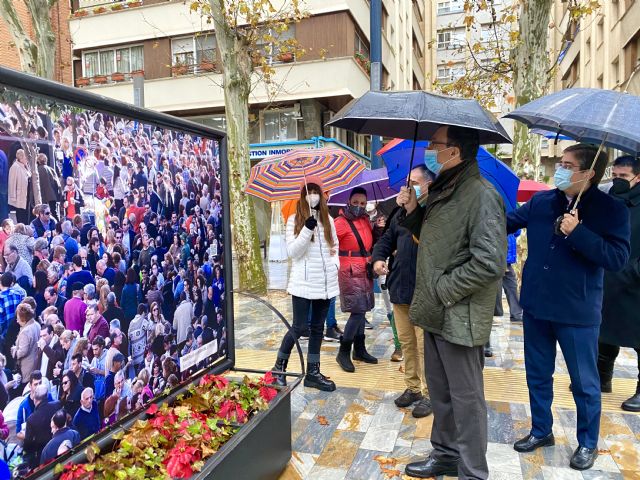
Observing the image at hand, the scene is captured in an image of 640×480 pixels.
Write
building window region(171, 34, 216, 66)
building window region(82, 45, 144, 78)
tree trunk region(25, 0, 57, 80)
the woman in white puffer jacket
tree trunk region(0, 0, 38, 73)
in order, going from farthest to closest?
1. building window region(82, 45, 144, 78)
2. building window region(171, 34, 216, 66)
3. tree trunk region(25, 0, 57, 80)
4. tree trunk region(0, 0, 38, 73)
5. the woman in white puffer jacket

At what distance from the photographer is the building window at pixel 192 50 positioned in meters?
20.3

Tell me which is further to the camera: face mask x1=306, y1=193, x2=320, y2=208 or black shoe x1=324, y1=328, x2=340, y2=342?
black shoe x1=324, y1=328, x2=340, y2=342

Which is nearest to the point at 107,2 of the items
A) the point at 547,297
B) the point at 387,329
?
the point at 387,329

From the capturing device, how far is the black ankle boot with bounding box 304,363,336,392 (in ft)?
15.7

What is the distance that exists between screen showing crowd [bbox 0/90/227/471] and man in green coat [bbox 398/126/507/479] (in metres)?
1.48

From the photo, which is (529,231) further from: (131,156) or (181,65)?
(181,65)

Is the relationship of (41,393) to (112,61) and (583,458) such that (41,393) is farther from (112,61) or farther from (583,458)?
(112,61)

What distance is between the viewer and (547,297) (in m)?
3.36

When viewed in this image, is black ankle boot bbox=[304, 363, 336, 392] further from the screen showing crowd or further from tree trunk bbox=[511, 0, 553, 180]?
tree trunk bbox=[511, 0, 553, 180]

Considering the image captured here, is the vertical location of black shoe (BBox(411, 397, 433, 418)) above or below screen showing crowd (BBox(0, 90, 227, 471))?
below

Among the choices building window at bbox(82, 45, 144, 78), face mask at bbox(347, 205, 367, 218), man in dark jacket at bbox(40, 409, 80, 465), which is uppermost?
building window at bbox(82, 45, 144, 78)

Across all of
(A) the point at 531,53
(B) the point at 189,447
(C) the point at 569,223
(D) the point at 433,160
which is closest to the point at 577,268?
(C) the point at 569,223

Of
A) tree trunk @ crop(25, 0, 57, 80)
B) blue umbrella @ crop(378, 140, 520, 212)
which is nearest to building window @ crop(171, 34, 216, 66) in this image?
tree trunk @ crop(25, 0, 57, 80)

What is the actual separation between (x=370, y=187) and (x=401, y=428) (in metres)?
3.44
